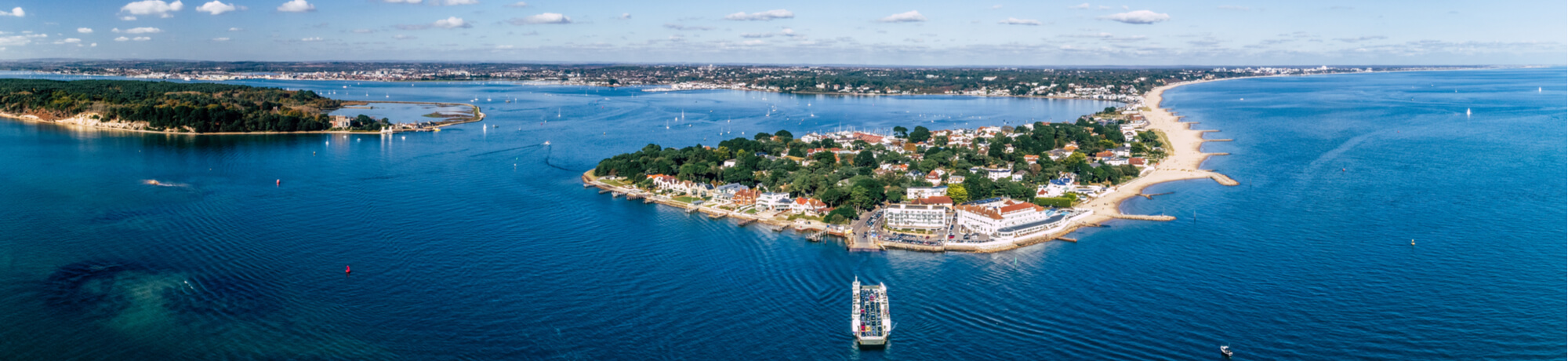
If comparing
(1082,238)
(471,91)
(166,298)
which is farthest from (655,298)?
(471,91)

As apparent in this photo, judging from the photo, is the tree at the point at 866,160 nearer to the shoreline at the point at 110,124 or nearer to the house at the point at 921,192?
the house at the point at 921,192

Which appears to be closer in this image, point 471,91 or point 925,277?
point 925,277

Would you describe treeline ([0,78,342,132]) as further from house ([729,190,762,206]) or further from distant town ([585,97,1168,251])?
house ([729,190,762,206])

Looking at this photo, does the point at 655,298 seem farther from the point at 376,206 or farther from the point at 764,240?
the point at 376,206

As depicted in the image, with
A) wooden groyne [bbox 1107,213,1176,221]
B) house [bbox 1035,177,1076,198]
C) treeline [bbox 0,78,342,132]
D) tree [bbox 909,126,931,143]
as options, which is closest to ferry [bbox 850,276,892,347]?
wooden groyne [bbox 1107,213,1176,221]

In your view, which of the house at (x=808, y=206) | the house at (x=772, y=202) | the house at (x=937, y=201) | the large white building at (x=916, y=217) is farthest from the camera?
the house at (x=772, y=202)

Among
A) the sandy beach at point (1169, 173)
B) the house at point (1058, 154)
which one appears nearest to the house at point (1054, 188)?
the sandy beach at point (1169, 173)
